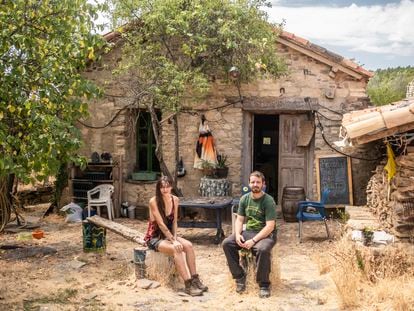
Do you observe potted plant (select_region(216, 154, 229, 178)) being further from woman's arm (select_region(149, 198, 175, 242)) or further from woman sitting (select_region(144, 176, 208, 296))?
woman's arm (select_region(149, 198, 175, 242))

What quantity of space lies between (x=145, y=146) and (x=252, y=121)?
2470 millimetres

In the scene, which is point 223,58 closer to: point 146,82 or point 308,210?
point 146,82

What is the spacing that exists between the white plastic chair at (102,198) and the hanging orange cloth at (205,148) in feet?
6.39

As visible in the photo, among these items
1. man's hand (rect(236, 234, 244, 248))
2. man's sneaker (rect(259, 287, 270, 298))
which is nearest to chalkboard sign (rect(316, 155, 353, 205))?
man's hand (rect(236, 234, 244, 248))

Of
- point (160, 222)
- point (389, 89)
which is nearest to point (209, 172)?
point (160, 222)

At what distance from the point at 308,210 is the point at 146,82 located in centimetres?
390

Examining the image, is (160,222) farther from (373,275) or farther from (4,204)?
(4,204)

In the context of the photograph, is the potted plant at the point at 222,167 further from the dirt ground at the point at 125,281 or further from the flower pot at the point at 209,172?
the dirt ground at the point at 125,281


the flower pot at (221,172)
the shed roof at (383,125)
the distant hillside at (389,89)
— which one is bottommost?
the flower pot at (221,172)

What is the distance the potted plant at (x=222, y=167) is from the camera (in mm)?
10727

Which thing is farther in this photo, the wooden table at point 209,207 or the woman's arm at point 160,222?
the wooden table at point 209,207

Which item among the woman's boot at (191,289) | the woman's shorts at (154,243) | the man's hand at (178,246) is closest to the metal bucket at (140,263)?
the woman's shorts at (154,243)

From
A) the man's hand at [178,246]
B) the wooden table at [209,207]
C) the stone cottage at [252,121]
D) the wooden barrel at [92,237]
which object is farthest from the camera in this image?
the stone cottage at [252,121]

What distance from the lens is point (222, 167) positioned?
10750mm
